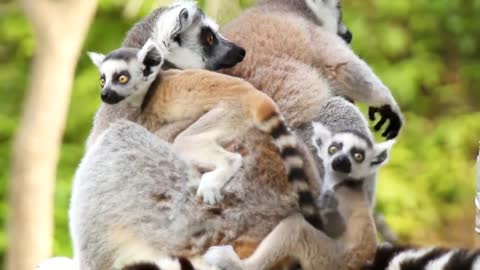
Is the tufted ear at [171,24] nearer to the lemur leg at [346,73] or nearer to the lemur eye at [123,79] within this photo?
the lemur eye at [123,79]

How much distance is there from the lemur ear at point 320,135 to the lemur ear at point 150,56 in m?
0.46

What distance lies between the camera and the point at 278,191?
2.44 metres

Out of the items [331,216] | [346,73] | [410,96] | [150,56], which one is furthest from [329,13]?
[410,96]

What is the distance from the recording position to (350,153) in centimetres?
233

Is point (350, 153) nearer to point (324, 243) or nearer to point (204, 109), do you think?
point (324, 243)

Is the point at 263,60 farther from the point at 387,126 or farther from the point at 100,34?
the point at 100,34

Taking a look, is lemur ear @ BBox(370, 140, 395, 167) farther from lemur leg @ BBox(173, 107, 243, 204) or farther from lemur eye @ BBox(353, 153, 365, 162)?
lemur leg @ BBox(173, 107, 243, 204)

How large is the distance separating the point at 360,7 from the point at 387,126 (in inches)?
217

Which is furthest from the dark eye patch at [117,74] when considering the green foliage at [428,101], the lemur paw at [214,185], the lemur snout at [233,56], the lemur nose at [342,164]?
the green foliage at [428,101]

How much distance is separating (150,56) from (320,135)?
0.51 meters

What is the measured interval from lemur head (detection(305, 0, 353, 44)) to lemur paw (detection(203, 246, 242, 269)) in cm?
101

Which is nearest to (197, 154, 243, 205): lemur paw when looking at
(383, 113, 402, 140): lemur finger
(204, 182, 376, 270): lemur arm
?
(204, 182, 376, 270): lemur arm

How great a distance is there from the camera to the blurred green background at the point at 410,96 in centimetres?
746

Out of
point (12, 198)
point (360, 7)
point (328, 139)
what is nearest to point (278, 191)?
point (328, 139)
